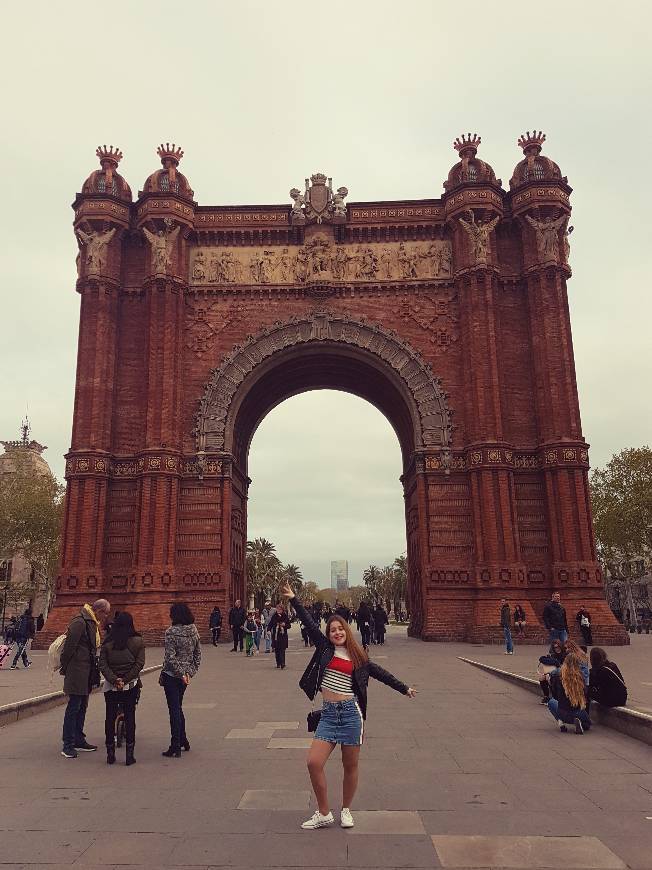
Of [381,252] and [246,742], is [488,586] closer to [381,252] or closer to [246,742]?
[381,252]

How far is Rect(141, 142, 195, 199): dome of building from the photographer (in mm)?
30234

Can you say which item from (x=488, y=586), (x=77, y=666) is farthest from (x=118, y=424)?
(x=77, y=666)

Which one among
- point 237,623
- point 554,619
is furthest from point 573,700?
point 237,623

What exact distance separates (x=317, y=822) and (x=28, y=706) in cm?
786

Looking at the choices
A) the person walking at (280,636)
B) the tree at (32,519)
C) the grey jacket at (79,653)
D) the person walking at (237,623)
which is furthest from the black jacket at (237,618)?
the tree at (32,519)

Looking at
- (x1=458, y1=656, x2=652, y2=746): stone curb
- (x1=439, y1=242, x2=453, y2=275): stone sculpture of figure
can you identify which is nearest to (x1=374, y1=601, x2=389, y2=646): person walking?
(x1=439, y1=242, x2=453, y2=275): stone sculpture of figure

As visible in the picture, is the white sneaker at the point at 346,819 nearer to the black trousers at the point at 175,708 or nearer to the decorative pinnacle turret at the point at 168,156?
the black trousers at the point at 175,708

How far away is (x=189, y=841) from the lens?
517 cm

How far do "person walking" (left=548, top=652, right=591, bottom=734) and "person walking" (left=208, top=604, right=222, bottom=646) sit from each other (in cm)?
1881

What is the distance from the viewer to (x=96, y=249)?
96.6 feet

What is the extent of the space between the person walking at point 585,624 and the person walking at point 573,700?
46.9 feet

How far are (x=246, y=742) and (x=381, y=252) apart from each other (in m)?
25.6

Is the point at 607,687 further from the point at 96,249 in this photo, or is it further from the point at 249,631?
the point at 96,249

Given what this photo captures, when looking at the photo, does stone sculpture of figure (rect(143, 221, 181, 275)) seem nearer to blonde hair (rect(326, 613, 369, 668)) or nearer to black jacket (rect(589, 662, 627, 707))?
black jacket (rect(589, 662, 627, 707))
